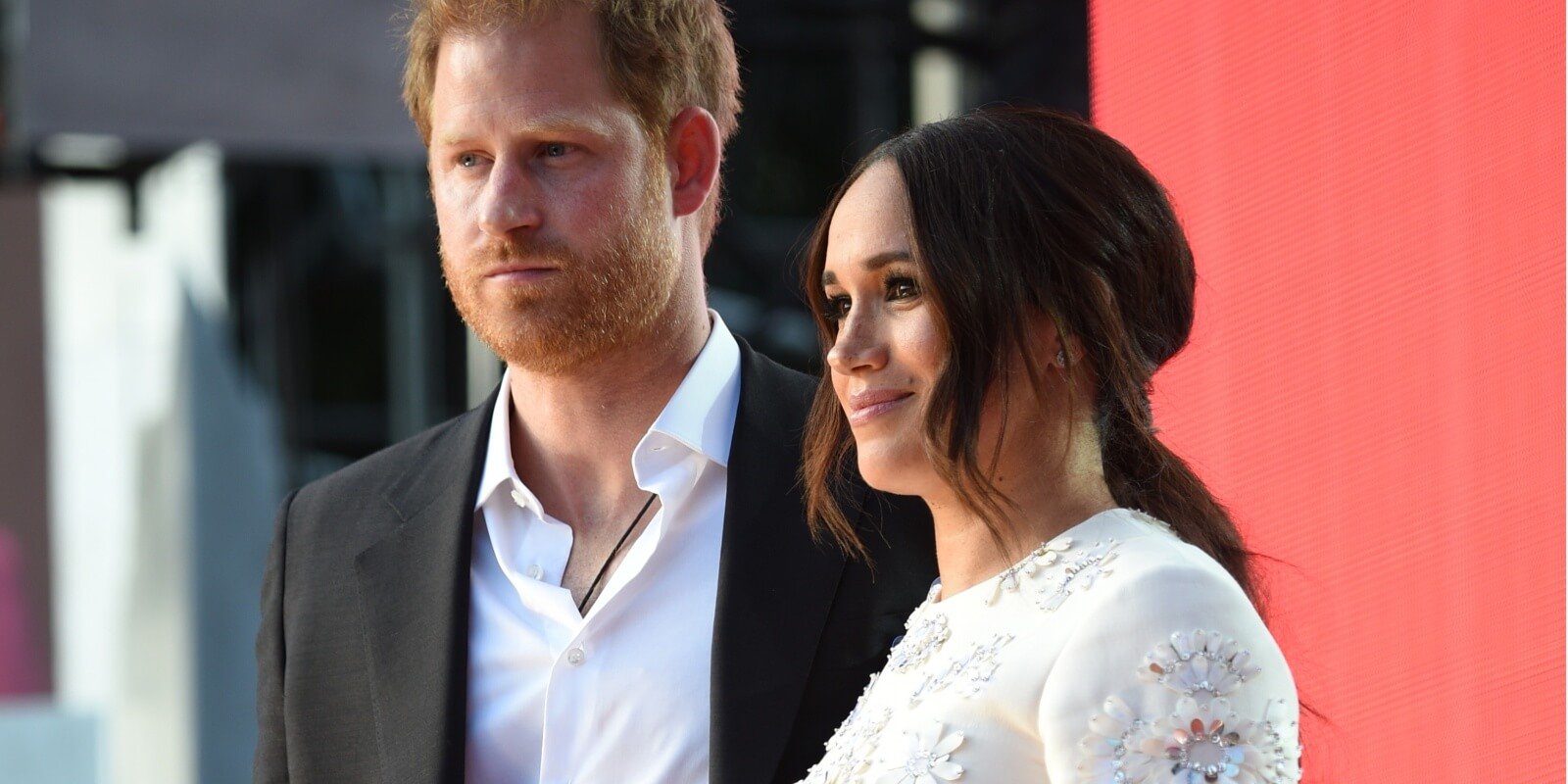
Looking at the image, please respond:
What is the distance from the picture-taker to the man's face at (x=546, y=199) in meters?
2.36

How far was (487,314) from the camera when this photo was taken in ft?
7.83

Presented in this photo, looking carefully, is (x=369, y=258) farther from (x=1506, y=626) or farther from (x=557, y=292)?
(x=1506, y=626)

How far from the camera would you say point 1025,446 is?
5.90 feet

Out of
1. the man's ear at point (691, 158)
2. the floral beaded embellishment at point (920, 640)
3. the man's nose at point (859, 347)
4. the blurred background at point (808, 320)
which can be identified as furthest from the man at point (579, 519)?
the man's nose at point (859, 347)

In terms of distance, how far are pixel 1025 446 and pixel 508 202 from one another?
827mm

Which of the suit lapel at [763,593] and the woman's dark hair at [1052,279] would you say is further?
the suit lapel at [763,593]

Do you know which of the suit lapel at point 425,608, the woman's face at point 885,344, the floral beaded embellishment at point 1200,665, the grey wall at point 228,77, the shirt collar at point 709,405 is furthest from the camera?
the grey wall at point 228,77

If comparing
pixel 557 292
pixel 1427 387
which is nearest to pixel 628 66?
pixel 557 292

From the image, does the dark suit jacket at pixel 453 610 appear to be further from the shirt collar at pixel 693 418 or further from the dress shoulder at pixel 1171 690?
the dress shoulder at pixel 1171 690

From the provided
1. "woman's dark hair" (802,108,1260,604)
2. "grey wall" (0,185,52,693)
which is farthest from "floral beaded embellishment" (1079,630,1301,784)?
"grey wall" (0,185,52,693)

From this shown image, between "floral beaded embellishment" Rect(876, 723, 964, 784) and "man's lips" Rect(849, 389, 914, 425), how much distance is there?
30 centimetres

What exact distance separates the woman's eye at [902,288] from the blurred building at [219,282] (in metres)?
3.05

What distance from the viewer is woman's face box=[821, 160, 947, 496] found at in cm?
180

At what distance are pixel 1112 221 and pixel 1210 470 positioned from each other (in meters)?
0.88
